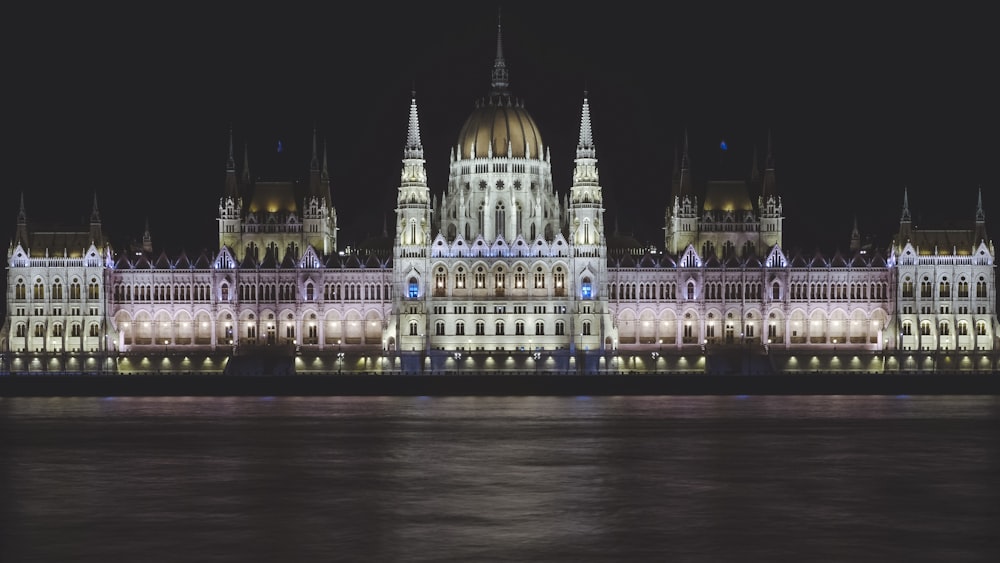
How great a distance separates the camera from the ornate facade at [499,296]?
135 meters

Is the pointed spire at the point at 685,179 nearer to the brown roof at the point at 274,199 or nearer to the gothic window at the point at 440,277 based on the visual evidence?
the gothic window at the point at 440,277

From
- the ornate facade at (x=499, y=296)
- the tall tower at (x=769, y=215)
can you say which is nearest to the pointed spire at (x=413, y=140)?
the ornate facade at (x=499, y=296)

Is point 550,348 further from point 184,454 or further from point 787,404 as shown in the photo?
point 184,454

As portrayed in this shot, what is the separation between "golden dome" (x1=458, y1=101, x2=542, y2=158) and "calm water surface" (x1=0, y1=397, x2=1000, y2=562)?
4288 centimetres

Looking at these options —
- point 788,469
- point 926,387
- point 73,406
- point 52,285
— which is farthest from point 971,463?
point 52,285

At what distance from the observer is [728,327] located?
142375 millimetres

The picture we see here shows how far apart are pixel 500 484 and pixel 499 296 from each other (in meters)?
70.1

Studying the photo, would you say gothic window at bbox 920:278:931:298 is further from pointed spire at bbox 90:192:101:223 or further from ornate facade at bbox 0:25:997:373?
pointed spire at bbox 90:192:101:223

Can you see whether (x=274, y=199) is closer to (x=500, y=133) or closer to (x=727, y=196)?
(x=500, y=133)

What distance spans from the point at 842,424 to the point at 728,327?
47.0m

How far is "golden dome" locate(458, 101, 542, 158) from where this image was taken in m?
146

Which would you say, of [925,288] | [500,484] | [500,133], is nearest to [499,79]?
[500,133]

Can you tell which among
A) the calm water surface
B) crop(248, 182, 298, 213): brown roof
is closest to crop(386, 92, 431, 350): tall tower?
crop(248, 182, 298, 213): brown roof

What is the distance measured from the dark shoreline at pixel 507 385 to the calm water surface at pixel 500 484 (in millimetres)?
17319
